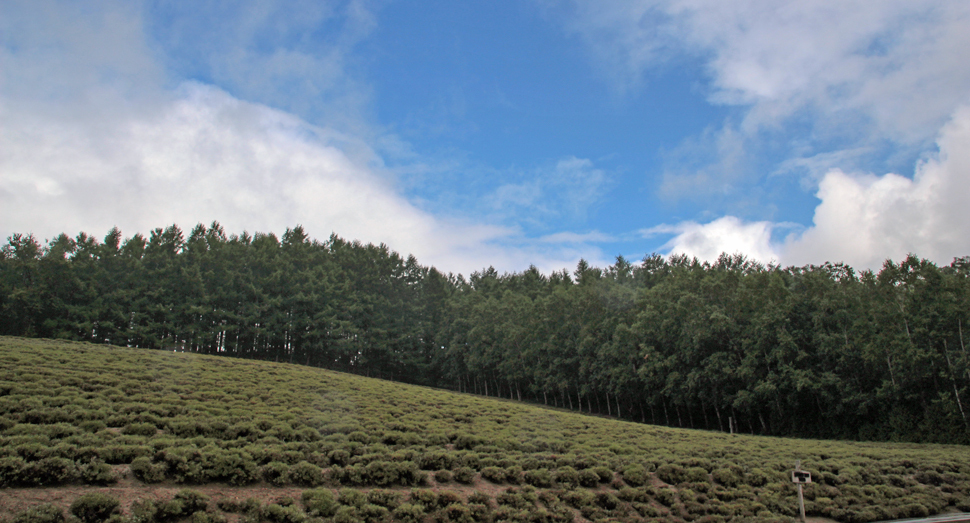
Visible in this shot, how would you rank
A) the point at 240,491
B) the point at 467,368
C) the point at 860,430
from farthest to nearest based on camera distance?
the point at 467,368
the point at 860,430
the point at 240,491

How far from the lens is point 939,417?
32625 millimetres

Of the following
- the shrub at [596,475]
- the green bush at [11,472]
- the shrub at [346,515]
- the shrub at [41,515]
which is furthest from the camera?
the shrub at [596,475]

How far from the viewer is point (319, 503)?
468 inches

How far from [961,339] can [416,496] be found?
38.0 m

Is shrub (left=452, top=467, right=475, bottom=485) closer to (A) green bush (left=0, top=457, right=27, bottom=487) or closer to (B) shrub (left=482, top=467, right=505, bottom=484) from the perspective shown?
(B) shrub (left=482, top=467, right=505, bottom=484)

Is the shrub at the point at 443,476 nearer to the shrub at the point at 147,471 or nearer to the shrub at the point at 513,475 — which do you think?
the shrub at the point at 513,475

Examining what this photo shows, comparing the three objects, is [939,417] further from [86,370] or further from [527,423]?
[86,370]

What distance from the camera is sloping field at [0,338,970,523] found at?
1139 cm

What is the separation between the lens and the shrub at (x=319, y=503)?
1163cm

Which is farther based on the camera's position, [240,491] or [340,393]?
[340,393]

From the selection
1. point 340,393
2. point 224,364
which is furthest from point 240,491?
point 224,364

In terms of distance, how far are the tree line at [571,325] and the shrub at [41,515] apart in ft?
136

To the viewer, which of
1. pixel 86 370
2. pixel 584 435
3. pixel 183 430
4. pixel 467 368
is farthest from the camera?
pixel 467 368

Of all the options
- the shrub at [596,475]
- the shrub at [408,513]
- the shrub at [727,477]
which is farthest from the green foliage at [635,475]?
the shrub at [408,513]
